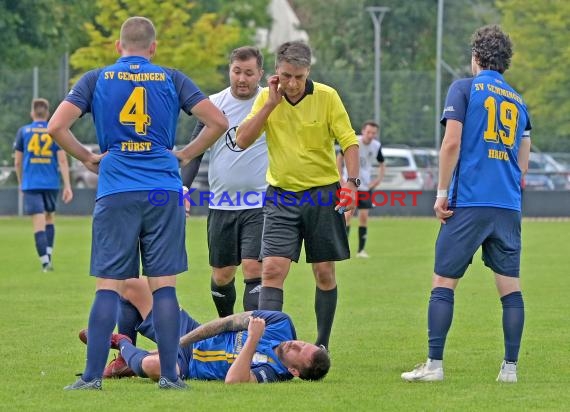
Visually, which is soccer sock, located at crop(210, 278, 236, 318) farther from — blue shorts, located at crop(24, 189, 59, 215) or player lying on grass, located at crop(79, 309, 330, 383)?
blue shorts, located at crop(24, 189, 59, 215)

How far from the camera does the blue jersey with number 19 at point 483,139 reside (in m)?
8.58

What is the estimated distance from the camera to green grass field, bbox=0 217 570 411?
7.69m

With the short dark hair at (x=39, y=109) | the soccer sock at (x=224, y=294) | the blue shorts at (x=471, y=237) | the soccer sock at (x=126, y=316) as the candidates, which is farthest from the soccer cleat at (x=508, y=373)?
the short dark hair at (x=39, y=109)

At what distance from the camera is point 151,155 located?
26.2 ft

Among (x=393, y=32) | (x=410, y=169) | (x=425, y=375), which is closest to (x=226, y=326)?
(x=425, y=375)

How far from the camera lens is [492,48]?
8680mm

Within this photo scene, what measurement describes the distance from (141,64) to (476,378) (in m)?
2.92

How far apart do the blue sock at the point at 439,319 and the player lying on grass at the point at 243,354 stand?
0.71 metres

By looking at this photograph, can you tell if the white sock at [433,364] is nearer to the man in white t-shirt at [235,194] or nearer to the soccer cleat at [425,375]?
the soccer cleat at [425,375]

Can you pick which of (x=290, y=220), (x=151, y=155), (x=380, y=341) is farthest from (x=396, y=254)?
(x=151, y=155)

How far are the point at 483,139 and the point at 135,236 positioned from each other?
7.45 ft

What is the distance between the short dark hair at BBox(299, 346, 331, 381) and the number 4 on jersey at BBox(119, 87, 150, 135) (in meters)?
1.75

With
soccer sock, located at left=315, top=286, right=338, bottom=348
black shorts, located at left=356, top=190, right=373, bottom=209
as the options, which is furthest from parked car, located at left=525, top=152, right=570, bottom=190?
soccer sock, located at left=315, top=286, right=338, bottom=348

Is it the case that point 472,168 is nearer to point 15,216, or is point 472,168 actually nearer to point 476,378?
point 476,378
